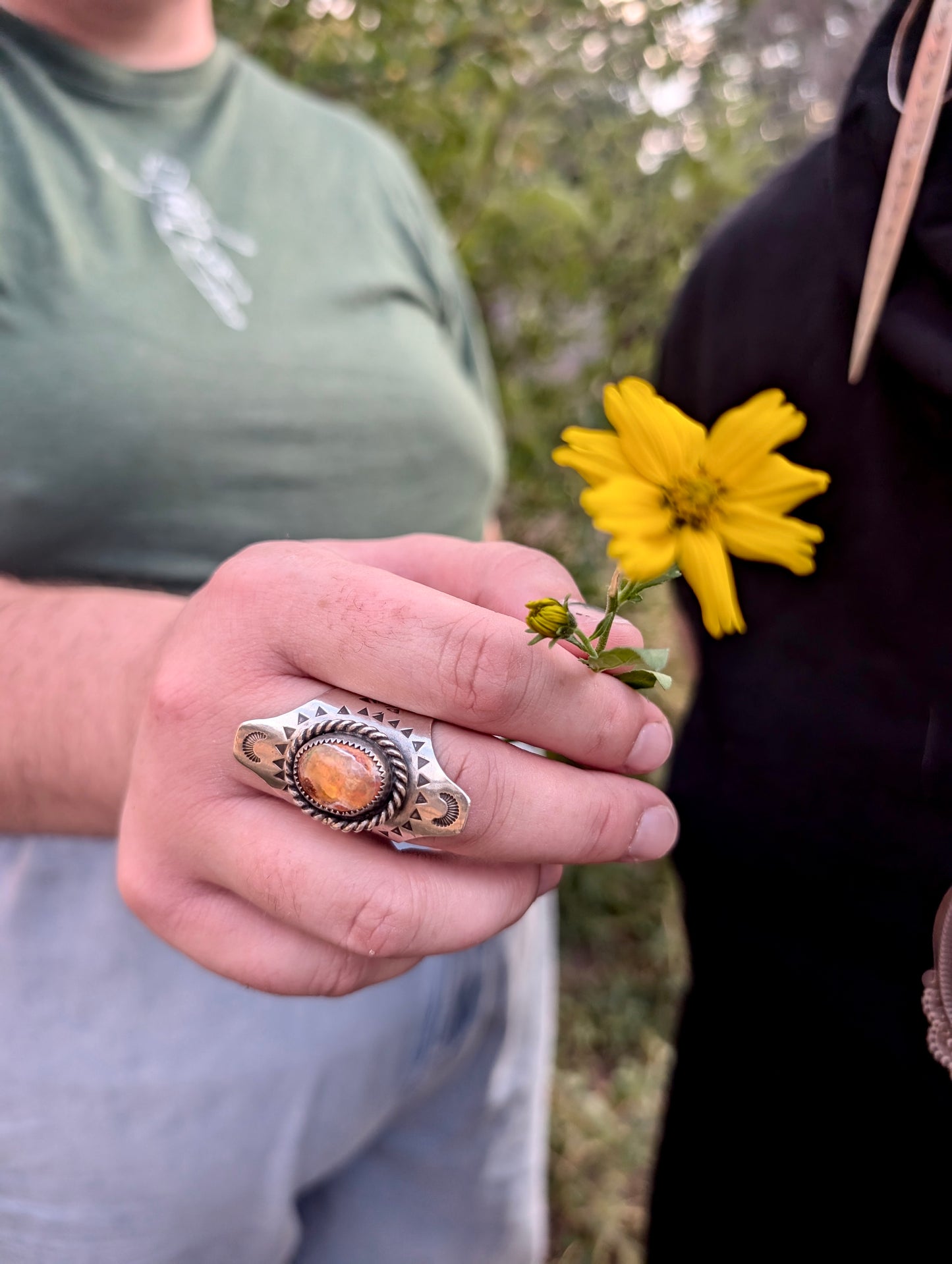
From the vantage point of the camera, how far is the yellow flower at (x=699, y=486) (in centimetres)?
44

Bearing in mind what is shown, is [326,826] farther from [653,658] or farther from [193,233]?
[193,233]

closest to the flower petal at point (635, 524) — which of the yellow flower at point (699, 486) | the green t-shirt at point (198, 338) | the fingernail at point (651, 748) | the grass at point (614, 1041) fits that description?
the yellow flower at point (699, 486)

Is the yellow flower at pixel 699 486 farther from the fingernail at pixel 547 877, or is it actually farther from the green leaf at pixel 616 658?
the fingernail at pixel 547 877

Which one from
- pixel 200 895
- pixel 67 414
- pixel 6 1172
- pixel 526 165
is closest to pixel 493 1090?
pixel 6 1172

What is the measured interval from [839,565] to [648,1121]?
5.73 ft

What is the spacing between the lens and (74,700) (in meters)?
0.59

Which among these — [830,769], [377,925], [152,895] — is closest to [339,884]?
[377,925]

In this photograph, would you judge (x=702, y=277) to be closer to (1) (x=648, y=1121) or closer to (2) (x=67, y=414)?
(2) (x=67, y=414)

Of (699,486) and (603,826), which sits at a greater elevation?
(699,486)

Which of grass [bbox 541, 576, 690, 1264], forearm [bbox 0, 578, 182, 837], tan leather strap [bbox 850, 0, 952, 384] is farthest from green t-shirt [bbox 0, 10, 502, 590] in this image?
grass [bbox 541, 576, 690, 1264]

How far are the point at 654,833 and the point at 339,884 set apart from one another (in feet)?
0.68

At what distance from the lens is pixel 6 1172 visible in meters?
0.75

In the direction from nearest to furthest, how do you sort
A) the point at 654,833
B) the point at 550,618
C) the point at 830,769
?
1. the point at 550,618
2. the point at 654,833
3. the point at 830,769

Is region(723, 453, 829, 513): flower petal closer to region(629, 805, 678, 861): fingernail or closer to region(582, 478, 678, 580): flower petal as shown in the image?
region(582, 478, 678, 580): flower petal
